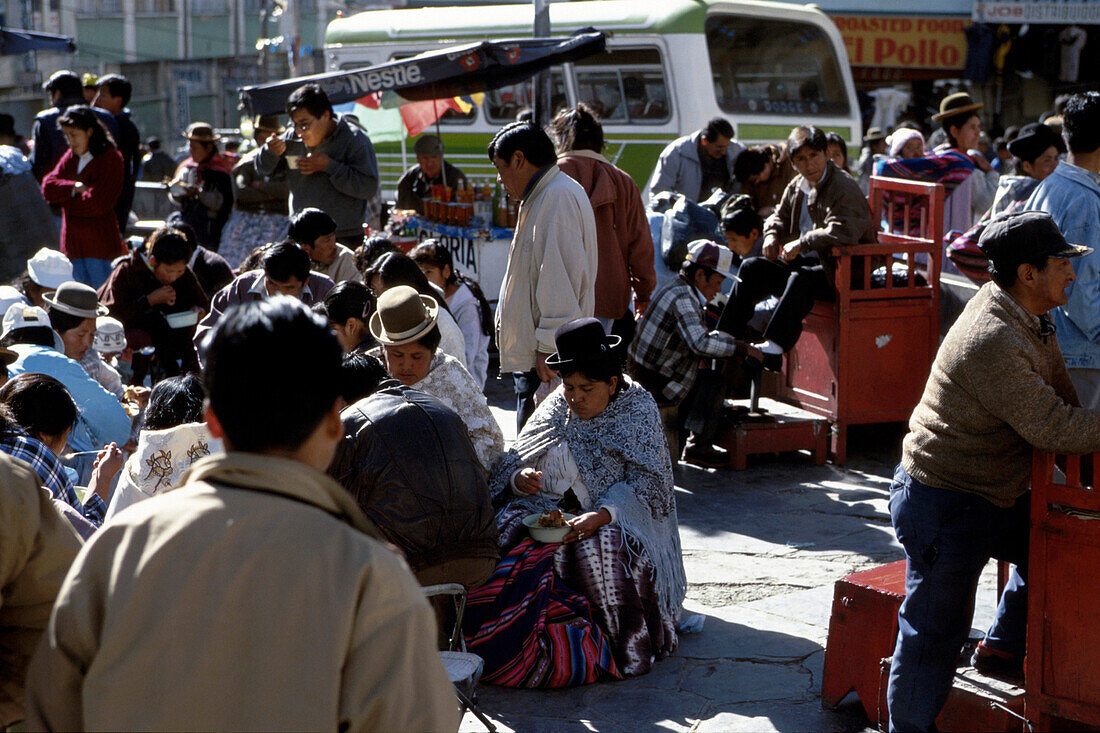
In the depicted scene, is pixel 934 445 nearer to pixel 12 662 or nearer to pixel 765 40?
pixel 12 662

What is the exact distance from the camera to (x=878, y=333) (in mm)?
7055

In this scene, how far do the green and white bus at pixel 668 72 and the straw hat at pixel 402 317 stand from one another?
7571 millimetres

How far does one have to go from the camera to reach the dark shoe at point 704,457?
7.20 meters


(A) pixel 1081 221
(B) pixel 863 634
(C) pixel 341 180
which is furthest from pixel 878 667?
(C) pixel 341 180

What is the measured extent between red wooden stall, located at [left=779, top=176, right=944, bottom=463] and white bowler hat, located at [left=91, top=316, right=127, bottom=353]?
395 cm

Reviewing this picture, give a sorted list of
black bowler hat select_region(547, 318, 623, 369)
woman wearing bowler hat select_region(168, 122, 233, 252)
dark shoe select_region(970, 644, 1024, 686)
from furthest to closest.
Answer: woman wearing bowler hat select_region(168, 122, 233, 252) < black bowler hat select_region(547, 318, 623, 369) < dark shoe select_region(970, 644, 1024, 686)

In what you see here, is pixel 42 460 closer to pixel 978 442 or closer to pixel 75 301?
pixel 978 442

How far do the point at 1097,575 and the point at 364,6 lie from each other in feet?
116

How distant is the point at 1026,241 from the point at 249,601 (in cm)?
247

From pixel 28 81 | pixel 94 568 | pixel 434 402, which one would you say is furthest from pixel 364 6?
pixel 94 568

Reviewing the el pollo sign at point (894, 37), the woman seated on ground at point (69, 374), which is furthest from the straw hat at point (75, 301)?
the el pollo sign at point (894, 37)

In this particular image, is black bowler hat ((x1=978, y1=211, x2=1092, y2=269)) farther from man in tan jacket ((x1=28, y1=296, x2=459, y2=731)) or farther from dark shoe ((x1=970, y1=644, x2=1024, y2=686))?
man in tan jacket ((x1=28, y1=296, x2=459, y2=731))

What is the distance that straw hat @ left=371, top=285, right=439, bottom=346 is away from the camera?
4523 millimetres

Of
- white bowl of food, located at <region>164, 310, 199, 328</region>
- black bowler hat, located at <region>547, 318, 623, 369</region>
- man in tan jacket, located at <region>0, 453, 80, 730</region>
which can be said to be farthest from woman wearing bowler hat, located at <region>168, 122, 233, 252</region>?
man in tan jacket, located at <region>0, 453, 80, 730</region>
